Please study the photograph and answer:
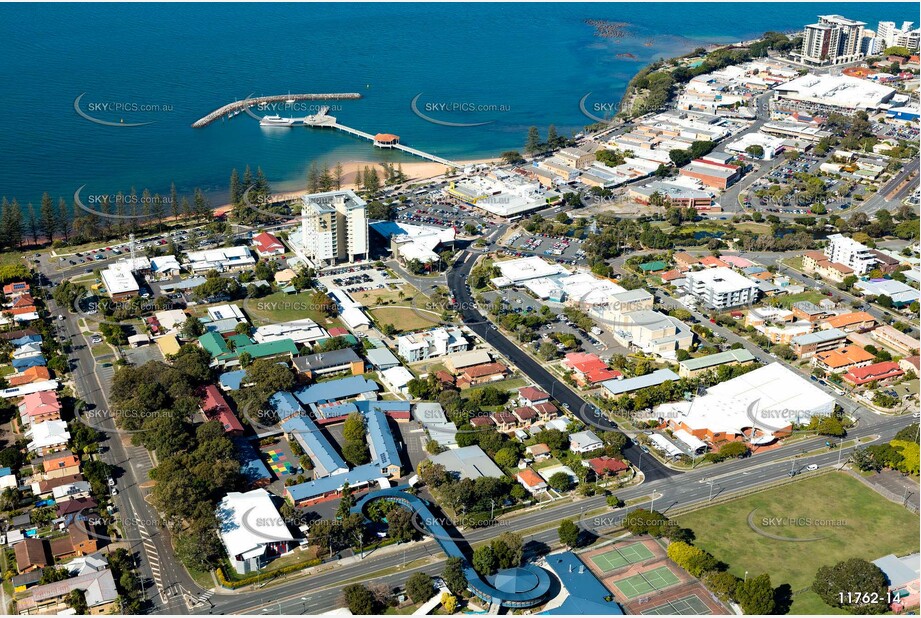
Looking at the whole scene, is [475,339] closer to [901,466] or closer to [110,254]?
[901,466]

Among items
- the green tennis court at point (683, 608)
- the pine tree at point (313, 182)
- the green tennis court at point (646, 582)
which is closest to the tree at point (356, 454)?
the green tennis court at point (646, 582)

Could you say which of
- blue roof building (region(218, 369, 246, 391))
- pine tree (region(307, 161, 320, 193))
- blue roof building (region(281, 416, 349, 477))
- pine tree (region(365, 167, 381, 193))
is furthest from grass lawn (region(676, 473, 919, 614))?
pine tree (region(307, 161, 320, 193))

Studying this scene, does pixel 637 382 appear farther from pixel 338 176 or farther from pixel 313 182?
pixel 338 176

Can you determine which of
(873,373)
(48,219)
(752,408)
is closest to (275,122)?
(48,219)

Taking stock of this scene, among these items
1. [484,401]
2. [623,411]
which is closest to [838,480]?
[623,411]

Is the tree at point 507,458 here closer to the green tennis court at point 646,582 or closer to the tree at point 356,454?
the tree at point 356,454

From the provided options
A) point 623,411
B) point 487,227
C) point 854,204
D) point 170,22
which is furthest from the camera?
point 170,22

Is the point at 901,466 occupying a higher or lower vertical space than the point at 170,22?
lower

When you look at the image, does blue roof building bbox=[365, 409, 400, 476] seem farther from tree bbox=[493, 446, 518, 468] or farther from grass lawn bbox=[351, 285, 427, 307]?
grass lawn bbox=[351, 285, 427, 307]
